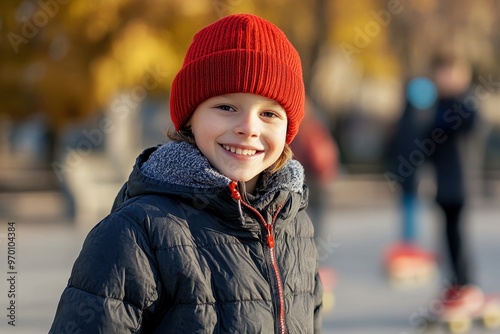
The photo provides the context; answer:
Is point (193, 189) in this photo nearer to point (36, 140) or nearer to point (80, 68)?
point (80, 68)

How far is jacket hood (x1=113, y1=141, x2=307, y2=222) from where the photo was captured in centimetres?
214

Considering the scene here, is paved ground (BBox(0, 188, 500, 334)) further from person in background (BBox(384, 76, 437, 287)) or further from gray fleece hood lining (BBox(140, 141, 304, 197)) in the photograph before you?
gray fleece hood lining (BBox(140, 141, 304, 197))

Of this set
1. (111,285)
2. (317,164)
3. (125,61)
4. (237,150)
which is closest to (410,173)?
(317,164)

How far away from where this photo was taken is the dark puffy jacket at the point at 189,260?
6.46 ft

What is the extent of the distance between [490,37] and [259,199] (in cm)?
1957

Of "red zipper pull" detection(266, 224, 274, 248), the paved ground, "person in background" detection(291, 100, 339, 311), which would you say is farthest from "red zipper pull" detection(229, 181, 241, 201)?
"person in background" detection(291, 100, 339, 311)

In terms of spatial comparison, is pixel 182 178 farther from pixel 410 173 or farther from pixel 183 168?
pixel 410 173

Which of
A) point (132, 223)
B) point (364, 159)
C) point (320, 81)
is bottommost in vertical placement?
point (132, 223)

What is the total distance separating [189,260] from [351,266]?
732 centimetres

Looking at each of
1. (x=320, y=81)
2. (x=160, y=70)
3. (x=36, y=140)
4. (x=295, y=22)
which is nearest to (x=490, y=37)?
(x=320, y=81)

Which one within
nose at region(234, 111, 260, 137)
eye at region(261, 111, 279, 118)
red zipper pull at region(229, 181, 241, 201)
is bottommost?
red zipper pull at region(229, 181, 241, 201)

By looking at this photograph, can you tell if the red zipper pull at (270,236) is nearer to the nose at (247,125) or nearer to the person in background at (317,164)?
the nose at (247,125)

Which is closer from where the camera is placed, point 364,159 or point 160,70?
point 160,70

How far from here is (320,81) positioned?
21812 millimetres
